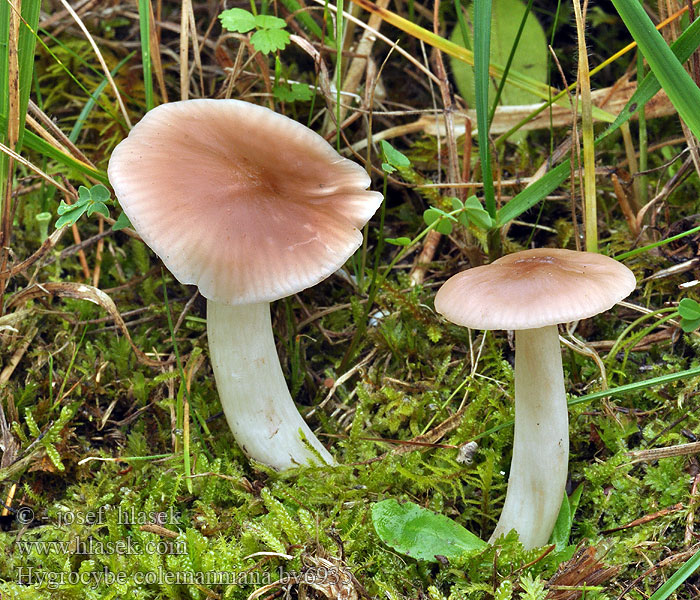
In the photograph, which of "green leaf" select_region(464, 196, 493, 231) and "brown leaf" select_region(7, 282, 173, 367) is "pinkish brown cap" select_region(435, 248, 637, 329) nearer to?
"green leaf" select_region(464, 196, 493, 231)

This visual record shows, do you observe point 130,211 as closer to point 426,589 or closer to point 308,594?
point 308,594

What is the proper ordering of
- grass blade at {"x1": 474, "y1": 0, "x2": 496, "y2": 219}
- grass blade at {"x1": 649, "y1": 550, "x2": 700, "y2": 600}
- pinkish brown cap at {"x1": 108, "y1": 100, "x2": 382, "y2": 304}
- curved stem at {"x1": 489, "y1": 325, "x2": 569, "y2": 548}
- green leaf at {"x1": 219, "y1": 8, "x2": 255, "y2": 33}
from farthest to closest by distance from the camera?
green leaf at {"x1": 219, "y1": 8, "x2": 255, "y2": 33} → grass blade at {"x1": 474, "y1": 0, "x2": 496, "y2": 219} → curved stem at {"x1": 489, "y1": 325, "x2": 569, "y2": 548} → pinkish brown cap at {"x1": 108, "y1": 100, "x2": 382, "y2": 304} → grass blade at {"x1": 649, "y1": 550, "x2": 700, "y2": 600}

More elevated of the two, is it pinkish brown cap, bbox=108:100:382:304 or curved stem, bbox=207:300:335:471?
pinkish brown cap, bbox=108:100:382:304

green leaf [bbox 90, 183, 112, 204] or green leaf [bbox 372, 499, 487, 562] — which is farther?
green leaf [bbox 90, 183, 112, 204]

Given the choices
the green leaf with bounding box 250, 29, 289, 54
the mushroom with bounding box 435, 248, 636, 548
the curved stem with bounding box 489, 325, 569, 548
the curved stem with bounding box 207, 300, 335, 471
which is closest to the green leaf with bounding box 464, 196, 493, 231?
the mushroom with bounding box 435, 248, 636, 548

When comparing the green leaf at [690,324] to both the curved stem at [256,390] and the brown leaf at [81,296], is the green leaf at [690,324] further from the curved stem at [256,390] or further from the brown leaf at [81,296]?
the brown leaf at [81,296]

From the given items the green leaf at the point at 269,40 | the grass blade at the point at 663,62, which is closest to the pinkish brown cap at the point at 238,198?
the green leaf at the point at 269,40
